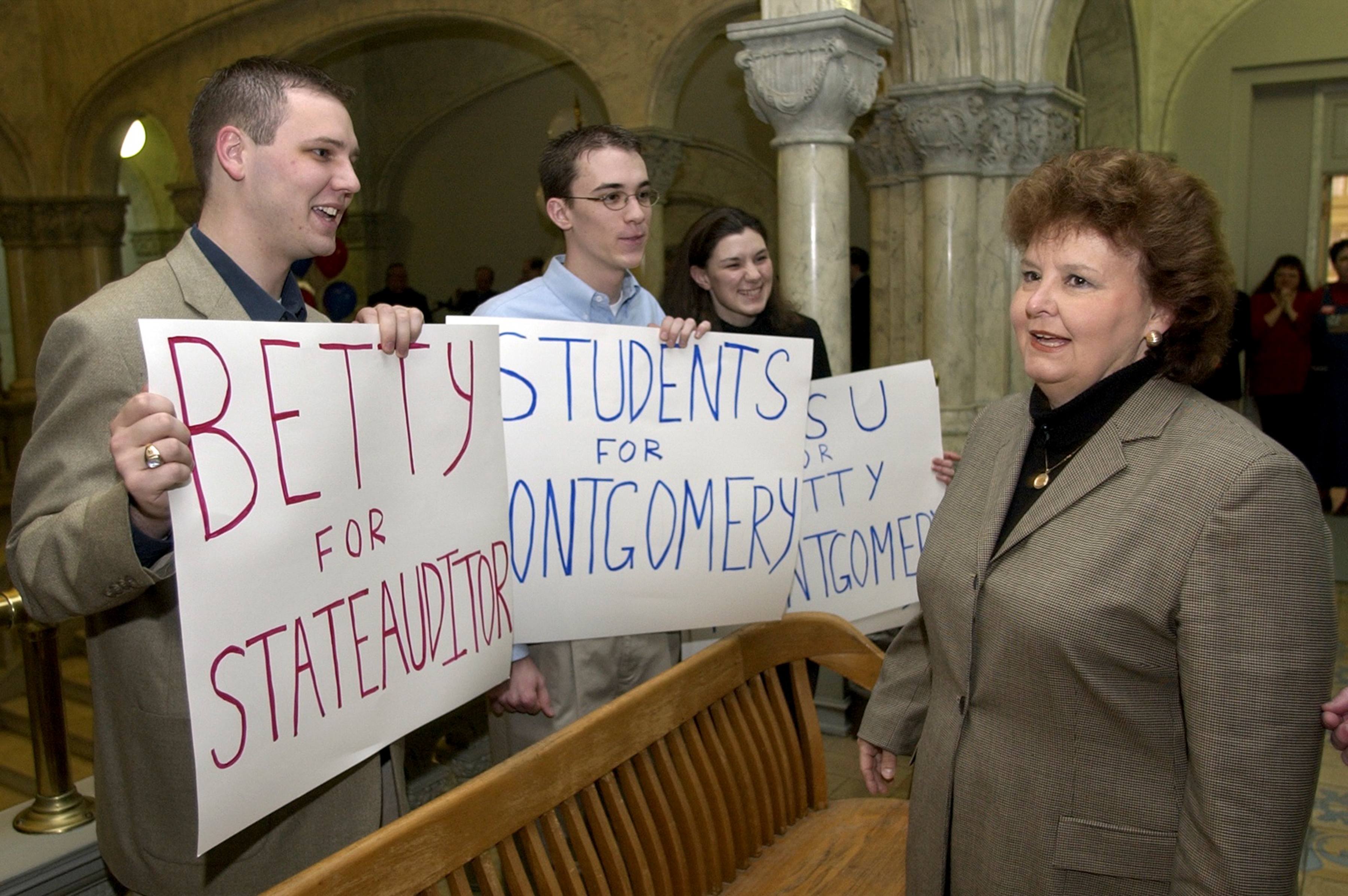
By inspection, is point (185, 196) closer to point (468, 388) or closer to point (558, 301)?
point (558, 301)

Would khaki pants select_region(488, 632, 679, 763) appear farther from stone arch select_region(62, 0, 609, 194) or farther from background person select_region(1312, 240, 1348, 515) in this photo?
stone arch select_region(62, 0, 609, 194)

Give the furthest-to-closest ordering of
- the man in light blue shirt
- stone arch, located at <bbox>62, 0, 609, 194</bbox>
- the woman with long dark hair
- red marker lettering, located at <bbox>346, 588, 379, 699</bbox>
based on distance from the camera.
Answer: stone arch, located at <bbox>62, 0, 609, 194</bbox> < the woman with long dark hair < the man in light blue shirt < red marker lettering, located at <bbox>346, 588, 379, 699</bbox>

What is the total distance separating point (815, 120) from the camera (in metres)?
4.13

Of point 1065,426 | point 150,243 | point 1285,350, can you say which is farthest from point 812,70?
point 150,243

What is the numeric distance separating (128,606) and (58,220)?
35.1 feet

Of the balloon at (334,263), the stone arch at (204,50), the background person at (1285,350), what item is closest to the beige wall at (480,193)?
the stone arch at (204,50)

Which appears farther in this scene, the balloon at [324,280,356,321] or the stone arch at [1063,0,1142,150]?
the balloon at [324,280,356,321]

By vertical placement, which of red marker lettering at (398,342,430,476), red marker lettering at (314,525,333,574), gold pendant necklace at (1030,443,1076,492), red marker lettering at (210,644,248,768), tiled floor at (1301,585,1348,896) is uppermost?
red marker lettering at (398,342,430,476)

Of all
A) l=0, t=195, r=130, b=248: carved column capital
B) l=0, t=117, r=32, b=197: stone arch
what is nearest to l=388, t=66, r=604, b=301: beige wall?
l=0, t=195, r=130, b=248: carved column capital

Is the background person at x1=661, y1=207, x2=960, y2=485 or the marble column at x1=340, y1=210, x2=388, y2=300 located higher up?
the marble column at x1=340, y1=210, x2=388, y2=300

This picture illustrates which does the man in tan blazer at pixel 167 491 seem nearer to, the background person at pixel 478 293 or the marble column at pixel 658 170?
the marble column at pixel 658 170

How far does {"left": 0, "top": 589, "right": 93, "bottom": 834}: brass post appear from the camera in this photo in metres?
2.04

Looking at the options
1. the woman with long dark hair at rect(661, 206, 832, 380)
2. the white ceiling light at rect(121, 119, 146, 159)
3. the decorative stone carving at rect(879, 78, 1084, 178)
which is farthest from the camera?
the white ceiling light at rect(121, 119, 146, 159)

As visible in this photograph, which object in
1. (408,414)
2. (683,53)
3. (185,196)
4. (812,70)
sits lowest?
(408,414)
